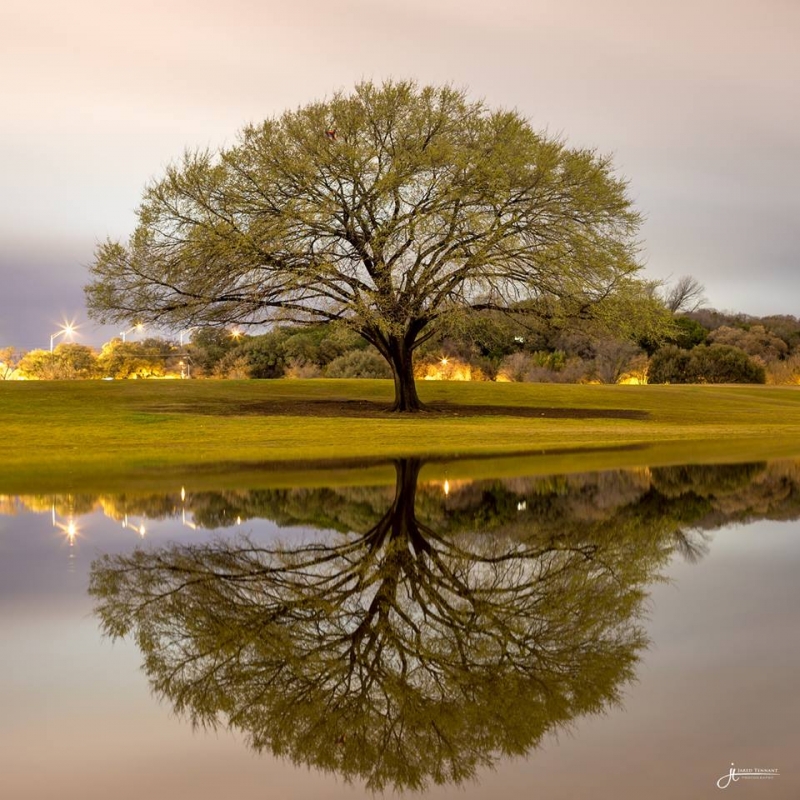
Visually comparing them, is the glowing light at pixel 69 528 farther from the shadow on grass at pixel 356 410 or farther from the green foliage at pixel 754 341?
the green foliage at pixel 754 341

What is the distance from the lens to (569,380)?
227 ft

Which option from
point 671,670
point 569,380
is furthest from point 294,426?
point 569,380

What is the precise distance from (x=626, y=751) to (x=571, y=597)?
3.40m

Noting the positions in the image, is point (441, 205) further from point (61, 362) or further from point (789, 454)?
point (61, 362)

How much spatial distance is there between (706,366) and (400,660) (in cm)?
6238

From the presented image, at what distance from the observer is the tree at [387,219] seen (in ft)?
102

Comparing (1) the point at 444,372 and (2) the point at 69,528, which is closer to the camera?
(2) the point at 69,528

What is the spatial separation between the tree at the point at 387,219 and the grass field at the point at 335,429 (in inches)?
167

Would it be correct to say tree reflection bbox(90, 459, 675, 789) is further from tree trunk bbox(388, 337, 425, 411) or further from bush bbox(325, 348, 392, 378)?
bush bbox(325, 348, 392, 378)

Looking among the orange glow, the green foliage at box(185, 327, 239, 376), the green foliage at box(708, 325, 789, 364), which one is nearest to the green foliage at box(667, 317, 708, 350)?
the green foliage at box(708, 325, 789, 364)

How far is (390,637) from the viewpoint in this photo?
6.60 metres
